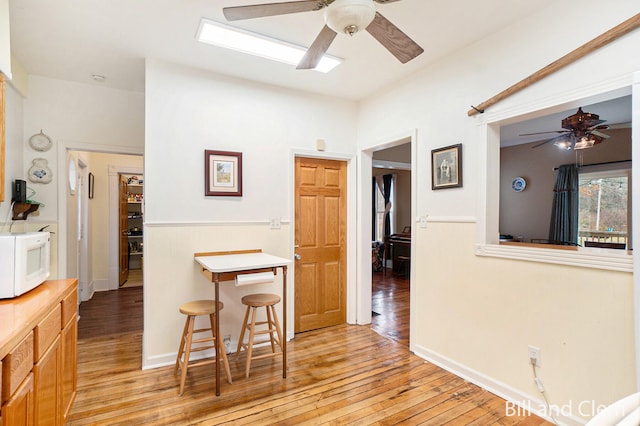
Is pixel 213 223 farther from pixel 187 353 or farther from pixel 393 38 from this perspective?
pixel 393 38

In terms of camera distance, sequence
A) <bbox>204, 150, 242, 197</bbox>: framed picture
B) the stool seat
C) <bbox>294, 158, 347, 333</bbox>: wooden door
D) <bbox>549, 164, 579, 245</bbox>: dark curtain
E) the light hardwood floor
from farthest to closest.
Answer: <bbox>549, 164, 579, 245</bbox>: dark curtain < <bbox>294, 158, 347, 333</bbox>: wooden door < <bbox>204, 150, 242, 197</bbox>: framed picture < the stool seat < the light hardwood floor

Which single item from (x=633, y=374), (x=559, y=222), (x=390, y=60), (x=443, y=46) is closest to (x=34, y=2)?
(x=390, y=60)

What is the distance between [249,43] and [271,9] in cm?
111

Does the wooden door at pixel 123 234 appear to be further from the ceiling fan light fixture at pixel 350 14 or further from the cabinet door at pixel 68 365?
the ceiling fan light fixture at pixel 350 14

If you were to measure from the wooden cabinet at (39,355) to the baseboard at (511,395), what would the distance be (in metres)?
2.69

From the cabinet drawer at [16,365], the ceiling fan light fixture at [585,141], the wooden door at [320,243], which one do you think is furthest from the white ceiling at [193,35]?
the ceiling fan light fixture at [585,141]

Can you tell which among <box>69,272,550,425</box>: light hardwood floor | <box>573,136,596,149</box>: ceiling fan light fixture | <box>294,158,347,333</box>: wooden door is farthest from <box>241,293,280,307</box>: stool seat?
<box>573,136,596,149</box>: ceiling fan light fixture

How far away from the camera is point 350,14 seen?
1.51 metres

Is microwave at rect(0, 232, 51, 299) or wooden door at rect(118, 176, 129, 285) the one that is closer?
microwave at rect(0, 232, 51, 299)

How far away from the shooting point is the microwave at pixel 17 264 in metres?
1.58

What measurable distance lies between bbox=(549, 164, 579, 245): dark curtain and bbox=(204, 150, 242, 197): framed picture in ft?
17.3

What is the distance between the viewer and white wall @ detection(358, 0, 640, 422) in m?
1.85

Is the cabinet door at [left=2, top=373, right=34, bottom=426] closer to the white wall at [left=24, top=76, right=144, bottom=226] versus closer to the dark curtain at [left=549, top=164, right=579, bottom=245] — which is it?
the white wall at [left=24, top=76, right=144, bottom=226]

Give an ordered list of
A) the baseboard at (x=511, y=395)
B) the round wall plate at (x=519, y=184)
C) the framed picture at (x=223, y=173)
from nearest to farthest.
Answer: the baseboard at (x=511, y=395) → the framed picture at (x=223, y=173) → the round wall plate at (x=519, y=184)
